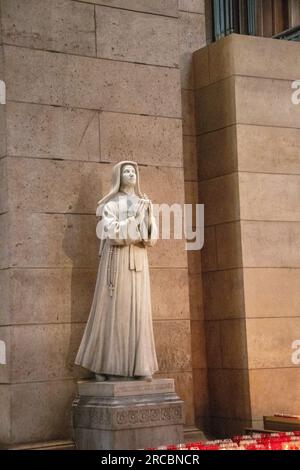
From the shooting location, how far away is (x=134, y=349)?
416 inches

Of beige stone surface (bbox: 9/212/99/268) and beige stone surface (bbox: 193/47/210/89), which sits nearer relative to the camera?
beige stone surface (bbox: 9/212/99/268)

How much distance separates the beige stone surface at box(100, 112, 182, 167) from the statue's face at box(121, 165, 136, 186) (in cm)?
70

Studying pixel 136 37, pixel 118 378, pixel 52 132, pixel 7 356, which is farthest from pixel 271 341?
pixel 136 37

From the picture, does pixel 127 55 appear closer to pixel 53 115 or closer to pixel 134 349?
pixel 53 115

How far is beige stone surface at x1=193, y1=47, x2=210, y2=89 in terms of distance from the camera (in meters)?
12.8

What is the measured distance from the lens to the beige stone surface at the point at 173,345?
38.2ft

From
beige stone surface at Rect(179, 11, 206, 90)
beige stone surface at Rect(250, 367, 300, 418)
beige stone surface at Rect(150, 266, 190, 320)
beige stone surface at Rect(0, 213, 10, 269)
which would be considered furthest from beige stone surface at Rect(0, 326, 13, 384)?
beige stone surface at Rect(179, 11, 206, 90)

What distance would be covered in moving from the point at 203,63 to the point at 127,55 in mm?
1382

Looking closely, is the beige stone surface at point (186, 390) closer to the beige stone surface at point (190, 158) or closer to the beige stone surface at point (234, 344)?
the beige stone surface at point (234, 344)

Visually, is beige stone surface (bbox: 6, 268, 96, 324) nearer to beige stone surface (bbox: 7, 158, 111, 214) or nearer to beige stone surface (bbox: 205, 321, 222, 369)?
beige stone surface (bbox: 7, 158, 111, 214)

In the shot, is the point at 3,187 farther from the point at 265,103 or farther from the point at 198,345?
the point at 265,103

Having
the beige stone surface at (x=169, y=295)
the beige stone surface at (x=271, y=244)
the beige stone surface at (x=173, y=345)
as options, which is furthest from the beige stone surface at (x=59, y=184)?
the beige stone surface at (x=173, y=345)

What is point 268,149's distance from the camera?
12367 mm

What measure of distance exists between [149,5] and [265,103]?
6.14ft
